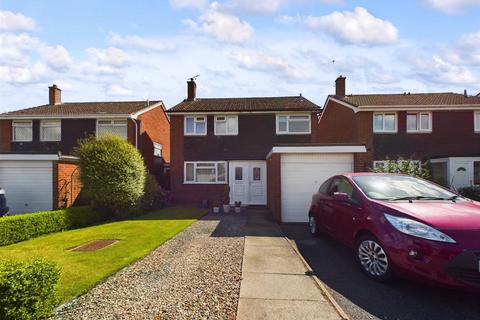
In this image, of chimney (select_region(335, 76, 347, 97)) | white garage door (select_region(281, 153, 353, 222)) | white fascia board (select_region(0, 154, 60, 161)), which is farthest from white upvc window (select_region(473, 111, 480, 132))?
white fascia board (select_region(0, 154, 60, 161))

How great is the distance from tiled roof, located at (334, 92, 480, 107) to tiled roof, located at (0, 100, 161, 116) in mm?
12675

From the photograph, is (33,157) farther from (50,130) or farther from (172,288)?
(172,288)

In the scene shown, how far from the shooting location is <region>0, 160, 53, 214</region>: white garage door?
13500 mm

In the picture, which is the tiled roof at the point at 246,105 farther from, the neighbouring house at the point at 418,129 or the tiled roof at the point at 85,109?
the tiled roof at the point at 85,109

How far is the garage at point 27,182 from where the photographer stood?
13477 mm

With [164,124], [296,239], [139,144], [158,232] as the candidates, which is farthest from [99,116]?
[296,239]

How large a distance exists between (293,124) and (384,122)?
4582 millimetres

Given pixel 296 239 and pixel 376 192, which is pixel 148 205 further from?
pixel 376 192

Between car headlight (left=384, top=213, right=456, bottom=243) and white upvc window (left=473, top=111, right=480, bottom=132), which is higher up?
white upvc window (left=473, top=111, right=480, bottom=132)

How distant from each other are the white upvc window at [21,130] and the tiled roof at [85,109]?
1.75 feet

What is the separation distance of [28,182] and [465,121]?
20.4 meters

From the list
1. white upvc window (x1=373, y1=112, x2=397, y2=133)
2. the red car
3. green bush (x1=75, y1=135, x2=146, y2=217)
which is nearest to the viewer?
the red car

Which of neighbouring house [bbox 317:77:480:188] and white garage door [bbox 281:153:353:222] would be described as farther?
neighbouring house [bbox 317:77:480:188]

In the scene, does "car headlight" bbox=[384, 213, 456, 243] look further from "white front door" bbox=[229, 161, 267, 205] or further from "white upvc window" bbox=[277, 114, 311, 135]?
"white upvc window" bbox=[277, 114, 311, 135]
